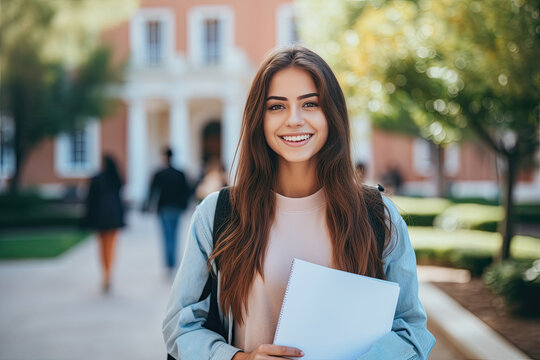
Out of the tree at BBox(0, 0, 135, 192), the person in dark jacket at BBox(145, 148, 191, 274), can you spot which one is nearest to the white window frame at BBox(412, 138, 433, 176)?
the tree at BBox(0, 0, 135, 192)

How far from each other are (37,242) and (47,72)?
20.3 feet

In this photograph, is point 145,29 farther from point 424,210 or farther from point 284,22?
point 424,210

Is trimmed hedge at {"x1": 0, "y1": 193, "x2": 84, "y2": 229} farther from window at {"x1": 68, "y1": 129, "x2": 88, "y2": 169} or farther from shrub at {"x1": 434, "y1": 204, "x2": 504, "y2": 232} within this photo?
shrub at {"x1": 434, "y1": 204, "x2": 504, "y2": 232}

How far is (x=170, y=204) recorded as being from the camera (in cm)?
830

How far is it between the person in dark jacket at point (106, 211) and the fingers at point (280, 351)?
6136mm

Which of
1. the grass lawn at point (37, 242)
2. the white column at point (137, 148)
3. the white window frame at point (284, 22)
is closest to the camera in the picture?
the grass lawn at point (37, 242)

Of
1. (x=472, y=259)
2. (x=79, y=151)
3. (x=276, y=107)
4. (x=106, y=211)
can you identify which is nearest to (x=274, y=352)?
(x=276, y=107)

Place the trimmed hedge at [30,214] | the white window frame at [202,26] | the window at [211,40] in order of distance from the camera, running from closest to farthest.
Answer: the trimmed hedge at [30,214] < the white window frame at [202,26] < the window at [211,40]

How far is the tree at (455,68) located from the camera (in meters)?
4.94

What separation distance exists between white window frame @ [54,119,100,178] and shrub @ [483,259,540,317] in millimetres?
23426

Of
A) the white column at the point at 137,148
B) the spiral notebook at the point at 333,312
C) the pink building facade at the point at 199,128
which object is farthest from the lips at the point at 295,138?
the pink building facade at the point at 199,128

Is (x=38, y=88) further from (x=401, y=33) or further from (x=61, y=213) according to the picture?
(x=401, y=33)

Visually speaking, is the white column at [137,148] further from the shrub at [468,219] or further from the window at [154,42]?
the shrub at [468,219]

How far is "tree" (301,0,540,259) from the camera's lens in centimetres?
494
